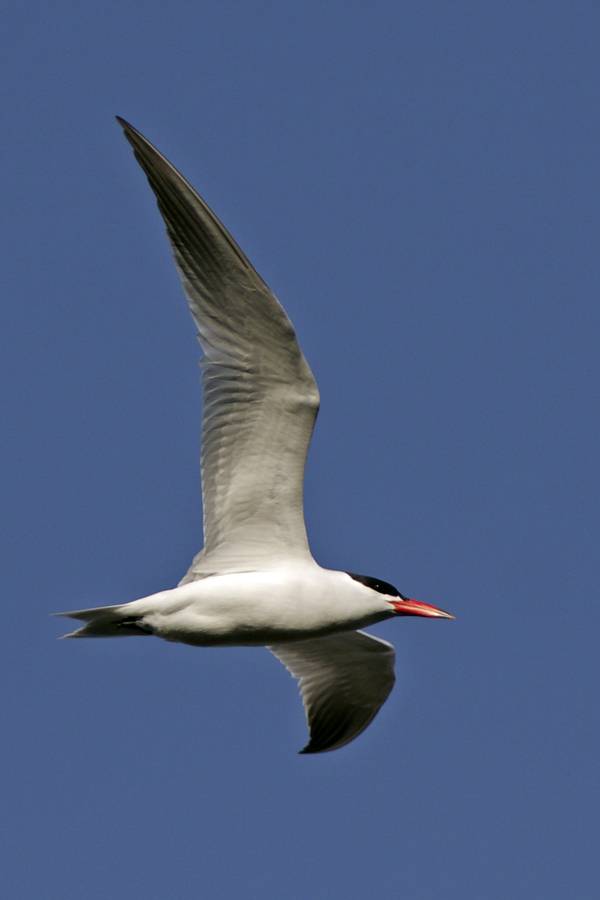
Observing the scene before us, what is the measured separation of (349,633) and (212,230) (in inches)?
158

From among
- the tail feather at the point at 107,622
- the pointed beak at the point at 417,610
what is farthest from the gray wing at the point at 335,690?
the tail feather at the point at 107,622

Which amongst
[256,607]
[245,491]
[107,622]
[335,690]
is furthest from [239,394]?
[335,690]

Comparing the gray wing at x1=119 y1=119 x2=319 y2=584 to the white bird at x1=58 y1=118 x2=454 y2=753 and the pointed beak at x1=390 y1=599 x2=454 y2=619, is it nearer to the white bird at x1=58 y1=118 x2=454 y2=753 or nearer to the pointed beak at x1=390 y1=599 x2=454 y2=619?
the white bird at x1=58 y1=118 x2=454 y2=753

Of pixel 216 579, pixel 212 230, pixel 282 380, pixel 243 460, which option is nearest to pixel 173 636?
pixel 216 579

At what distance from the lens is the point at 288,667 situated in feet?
40.2

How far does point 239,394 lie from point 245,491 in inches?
32.5

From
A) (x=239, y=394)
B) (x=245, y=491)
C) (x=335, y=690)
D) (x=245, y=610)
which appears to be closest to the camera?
(x=239, y=394)

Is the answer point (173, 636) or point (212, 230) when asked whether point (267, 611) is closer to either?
point (173, 636)

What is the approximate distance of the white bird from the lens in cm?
938

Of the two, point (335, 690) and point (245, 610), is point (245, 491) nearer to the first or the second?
point (245, 610)

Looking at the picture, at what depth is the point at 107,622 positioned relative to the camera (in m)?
9.97

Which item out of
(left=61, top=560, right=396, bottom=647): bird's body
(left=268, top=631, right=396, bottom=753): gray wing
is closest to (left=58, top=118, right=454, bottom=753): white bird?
(left=61, top=560, right=396, bottom=647): bird's body

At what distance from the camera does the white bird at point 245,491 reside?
369 inches

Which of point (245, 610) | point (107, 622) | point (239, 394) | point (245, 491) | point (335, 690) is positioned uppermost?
point (239, 394)
